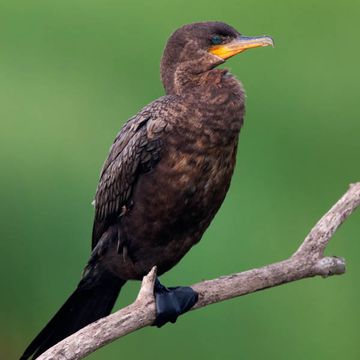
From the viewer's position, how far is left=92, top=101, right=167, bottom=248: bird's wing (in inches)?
129

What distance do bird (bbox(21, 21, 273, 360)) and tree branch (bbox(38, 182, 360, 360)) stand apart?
11 cm

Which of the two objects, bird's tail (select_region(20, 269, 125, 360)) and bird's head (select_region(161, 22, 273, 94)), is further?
bird's tail (select_region(20, 269, 125, 360))

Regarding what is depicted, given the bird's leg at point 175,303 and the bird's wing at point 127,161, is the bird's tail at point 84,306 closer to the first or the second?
the bird's wing at point 127,161

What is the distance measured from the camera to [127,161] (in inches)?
131

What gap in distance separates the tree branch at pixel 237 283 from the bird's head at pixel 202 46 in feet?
1.93

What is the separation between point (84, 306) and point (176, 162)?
2.23ft

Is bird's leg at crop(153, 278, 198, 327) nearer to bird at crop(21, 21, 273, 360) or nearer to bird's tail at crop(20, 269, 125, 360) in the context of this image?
bird at crop(21, 21, 273, 360)

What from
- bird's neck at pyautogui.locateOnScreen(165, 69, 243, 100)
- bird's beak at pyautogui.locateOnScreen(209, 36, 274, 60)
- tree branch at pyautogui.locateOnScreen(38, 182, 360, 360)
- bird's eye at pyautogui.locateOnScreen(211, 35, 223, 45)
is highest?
bird's eye at pyautogui.locateOnScreen(211, 35, 223, 45)

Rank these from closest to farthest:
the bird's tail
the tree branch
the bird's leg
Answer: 1. the tree branch
2. the bird's leg
3. the bird's tail

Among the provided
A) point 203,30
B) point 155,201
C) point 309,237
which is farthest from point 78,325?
point 203,30

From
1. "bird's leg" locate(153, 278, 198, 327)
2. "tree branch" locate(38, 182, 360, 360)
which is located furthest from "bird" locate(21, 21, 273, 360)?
"tree branch" locate(38, 182, 360, 360)

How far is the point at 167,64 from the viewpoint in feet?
10.9

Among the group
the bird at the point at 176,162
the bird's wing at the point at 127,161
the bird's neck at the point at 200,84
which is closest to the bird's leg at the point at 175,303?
the bird at the point at 176,162

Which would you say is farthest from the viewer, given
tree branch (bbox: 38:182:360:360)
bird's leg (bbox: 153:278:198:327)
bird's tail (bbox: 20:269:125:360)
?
bird's tail (bbox: 20:269:125:360)
